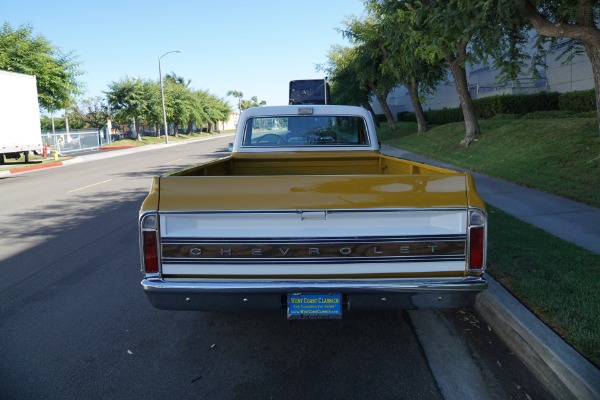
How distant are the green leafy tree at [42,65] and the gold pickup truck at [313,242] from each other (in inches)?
1086

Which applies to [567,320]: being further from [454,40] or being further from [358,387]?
[454,40]

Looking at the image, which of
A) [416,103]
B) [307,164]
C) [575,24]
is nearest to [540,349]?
[307,164]

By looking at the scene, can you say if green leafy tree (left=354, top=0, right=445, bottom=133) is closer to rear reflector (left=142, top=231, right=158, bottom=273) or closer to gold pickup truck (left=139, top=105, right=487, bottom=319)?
gold pickup truck (left=139, top=105, right=487, bottom=319)

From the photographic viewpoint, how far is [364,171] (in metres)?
5.93

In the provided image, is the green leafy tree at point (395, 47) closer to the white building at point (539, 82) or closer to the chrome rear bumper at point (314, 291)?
the white building at point (539, 82)

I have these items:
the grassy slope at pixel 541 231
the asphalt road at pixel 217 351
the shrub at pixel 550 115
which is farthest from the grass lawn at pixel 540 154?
the asphalt road at pixel 217 351

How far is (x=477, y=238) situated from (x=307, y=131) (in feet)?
11.8

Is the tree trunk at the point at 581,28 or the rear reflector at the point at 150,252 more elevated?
the tree trunk at the point at 581,28

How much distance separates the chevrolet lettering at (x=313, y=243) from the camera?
334 centimetres

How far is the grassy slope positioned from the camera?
404 cm

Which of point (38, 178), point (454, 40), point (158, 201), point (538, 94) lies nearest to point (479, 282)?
point (158, 201)

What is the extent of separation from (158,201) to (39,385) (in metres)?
1.56

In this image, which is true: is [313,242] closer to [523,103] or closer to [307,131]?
[307,131]

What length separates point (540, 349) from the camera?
353cm
